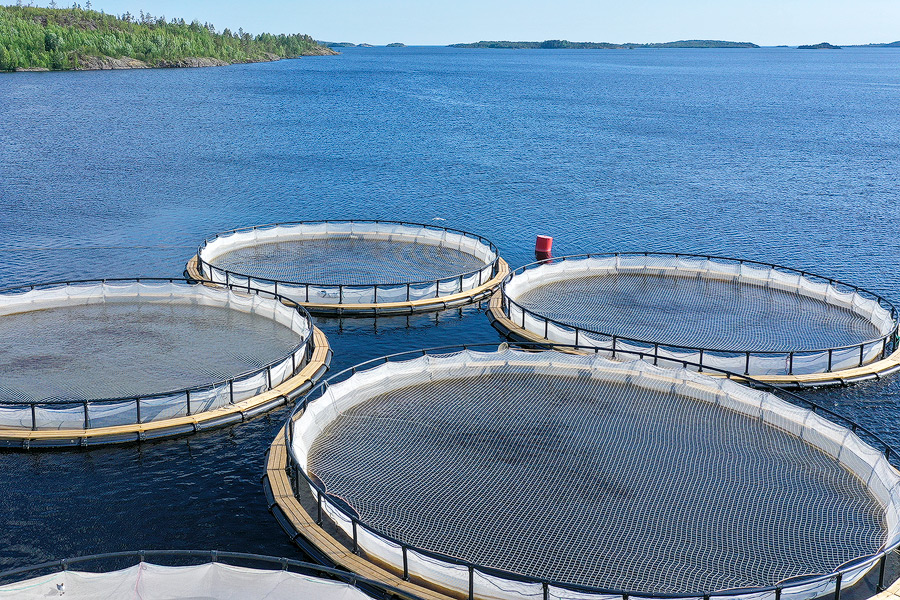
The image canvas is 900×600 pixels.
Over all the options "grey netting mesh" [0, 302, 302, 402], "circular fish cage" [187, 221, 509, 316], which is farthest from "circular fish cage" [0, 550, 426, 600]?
"circular fish cage" [187, 221, 509, 316]

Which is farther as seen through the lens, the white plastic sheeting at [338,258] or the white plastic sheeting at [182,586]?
the white plastic sheeting at [338,258]

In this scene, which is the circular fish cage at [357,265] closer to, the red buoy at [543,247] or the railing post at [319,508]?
the red buoy at [543,247]

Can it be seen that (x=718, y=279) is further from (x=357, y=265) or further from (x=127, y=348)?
(x=127, y=348)

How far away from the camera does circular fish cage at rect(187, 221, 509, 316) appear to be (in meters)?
43.2

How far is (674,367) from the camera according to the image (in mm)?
35250

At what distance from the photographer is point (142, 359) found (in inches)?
1393

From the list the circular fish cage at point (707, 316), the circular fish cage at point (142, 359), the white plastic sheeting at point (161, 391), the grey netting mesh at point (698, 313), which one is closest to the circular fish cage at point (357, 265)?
the white plastic sheeting at point (161, 391)

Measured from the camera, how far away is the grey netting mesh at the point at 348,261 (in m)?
47.4

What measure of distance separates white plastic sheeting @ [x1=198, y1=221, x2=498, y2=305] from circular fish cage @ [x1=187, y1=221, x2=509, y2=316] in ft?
0.17

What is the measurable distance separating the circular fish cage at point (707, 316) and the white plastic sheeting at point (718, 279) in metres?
0.05

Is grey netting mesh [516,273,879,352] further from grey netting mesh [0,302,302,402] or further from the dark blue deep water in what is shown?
grey netting mesh [0,302,302,402]

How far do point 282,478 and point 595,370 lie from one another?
1429 cm

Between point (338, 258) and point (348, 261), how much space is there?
90 centimetres

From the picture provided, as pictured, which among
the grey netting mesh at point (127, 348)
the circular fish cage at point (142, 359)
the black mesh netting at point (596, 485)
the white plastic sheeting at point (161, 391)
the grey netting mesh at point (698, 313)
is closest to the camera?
the black mesh netting at point (596, 485)
